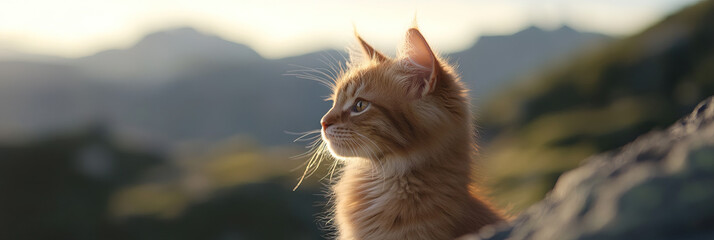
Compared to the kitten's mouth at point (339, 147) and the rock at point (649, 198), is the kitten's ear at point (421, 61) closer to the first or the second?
the kitten's mouth at point (339, 147)

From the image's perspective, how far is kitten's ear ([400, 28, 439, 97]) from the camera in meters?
2.80

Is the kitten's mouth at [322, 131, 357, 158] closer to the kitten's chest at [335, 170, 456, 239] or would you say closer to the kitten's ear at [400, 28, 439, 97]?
the kitten's chest at [335, 170, 456, 239]

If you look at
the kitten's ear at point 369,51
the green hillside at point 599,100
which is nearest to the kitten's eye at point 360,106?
the kitten's ear at point 369,51

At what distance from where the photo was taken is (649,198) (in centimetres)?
113

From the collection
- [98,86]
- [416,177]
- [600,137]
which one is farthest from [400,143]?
[98,86]

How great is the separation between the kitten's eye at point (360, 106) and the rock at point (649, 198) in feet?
5.71

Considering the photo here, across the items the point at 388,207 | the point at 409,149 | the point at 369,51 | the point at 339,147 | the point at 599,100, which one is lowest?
the point at 388,207

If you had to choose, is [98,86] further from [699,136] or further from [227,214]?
[699,136]

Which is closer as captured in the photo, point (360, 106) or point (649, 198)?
point (649, 198)

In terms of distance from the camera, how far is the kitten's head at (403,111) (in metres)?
2.84

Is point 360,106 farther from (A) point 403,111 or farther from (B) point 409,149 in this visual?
(B) point 409,149

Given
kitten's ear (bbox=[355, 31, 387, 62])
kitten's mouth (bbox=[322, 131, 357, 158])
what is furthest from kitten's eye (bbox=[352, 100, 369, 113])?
kitten's ear (bbox=[355, 31, 387, 62])

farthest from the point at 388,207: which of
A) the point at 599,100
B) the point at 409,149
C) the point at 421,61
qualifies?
the point at 599,100

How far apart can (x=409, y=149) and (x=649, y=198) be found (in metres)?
1.73
